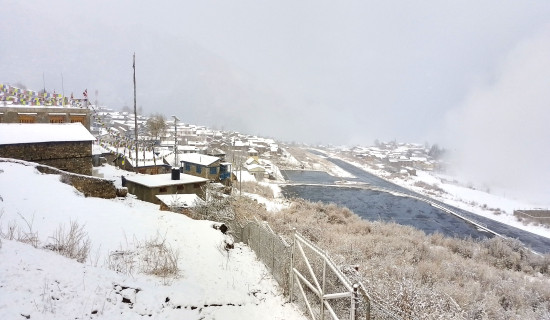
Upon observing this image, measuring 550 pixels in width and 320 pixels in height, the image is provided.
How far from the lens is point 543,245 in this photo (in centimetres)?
3488

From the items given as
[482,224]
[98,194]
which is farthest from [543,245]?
[98,194]

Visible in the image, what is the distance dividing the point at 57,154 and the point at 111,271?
687 inches

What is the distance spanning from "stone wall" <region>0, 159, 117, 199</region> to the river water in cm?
3101

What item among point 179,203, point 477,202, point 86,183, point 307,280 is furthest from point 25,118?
point 477,202

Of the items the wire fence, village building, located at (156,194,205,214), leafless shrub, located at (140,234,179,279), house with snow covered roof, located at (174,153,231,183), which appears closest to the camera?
the wire fence

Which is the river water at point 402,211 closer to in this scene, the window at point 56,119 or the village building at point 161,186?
the village building at point 161,186

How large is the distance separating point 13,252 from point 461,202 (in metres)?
64.9

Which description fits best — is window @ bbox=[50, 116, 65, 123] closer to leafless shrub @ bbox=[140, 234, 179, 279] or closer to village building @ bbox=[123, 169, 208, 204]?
village building @ bbox=[123, 169, 208, 204]

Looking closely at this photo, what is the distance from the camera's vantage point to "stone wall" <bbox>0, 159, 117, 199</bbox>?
50.2 feet

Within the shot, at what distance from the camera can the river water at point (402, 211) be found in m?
37.1

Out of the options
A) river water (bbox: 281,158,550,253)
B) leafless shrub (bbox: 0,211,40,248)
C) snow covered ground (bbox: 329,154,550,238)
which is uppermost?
leafless shrub (bbox: 0,211,40,248)

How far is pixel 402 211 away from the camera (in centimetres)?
4472

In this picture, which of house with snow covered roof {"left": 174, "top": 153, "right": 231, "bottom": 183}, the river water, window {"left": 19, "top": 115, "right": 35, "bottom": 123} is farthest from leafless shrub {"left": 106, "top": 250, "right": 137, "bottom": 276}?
the river water

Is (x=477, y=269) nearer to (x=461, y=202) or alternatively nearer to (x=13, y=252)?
(x=13, y=252)
